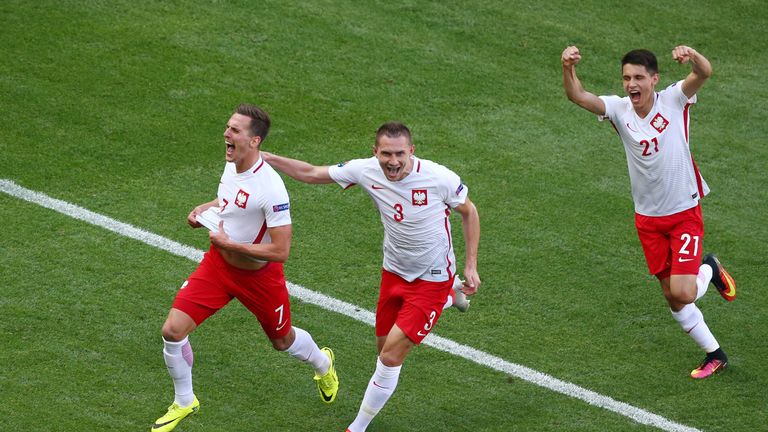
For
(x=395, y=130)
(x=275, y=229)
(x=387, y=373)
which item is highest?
(x=395, y=130)

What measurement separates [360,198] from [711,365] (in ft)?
13.2

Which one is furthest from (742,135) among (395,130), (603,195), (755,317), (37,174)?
(37,174)

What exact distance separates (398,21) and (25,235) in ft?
20.1

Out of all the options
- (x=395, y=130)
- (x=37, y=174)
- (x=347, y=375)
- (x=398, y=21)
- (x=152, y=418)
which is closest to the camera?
(x=395, y=130)

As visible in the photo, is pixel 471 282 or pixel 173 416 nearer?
pixel 471 282

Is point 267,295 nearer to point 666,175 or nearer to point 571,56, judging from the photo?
point 571,56

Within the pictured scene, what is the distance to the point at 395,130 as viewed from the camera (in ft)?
25.5

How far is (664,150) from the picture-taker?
29.7 ft

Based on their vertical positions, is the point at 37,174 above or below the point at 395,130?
below

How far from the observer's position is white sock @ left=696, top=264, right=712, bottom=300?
9.23m

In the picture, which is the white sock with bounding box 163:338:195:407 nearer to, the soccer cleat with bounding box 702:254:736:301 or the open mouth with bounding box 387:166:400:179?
the open mouth with bounding box 387:166:400:179

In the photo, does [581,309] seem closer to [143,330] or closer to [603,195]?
[603,195]

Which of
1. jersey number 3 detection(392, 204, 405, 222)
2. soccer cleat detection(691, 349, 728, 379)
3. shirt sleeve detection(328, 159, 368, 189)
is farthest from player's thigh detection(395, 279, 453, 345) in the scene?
soccer cleat detection(691, 349, 728, 379)

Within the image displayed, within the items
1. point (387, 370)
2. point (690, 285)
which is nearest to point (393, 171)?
point (387, 370)
